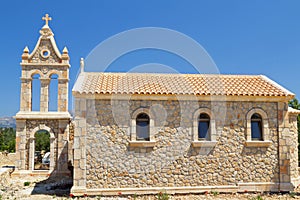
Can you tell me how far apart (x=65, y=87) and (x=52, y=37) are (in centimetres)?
297

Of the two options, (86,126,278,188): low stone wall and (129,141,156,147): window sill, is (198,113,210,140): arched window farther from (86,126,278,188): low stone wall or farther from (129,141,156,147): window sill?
(129,141,156,147): window sill

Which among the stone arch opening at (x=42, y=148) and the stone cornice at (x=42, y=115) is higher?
the stone cornice at (x=42, y=115)

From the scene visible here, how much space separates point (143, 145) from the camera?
11.3 m

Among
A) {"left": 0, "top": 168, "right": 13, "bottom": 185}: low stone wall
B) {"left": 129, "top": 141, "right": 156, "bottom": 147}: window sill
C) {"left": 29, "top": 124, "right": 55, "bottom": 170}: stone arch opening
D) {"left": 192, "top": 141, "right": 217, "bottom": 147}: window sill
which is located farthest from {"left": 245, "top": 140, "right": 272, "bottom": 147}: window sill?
{"left": 0, "top": 168, "right": 13, "bottom": 185}: low stone wall

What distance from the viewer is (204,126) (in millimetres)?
11906

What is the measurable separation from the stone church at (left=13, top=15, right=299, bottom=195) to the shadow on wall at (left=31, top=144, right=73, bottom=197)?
1.77 m

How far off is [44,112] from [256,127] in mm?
10644

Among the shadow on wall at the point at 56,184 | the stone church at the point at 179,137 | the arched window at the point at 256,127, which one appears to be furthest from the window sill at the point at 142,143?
the arched window at the point at 256,127

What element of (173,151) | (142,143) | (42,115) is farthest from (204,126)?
(42,115)

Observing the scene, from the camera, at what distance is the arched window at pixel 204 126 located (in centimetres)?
1183

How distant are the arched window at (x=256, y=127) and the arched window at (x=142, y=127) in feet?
13.7

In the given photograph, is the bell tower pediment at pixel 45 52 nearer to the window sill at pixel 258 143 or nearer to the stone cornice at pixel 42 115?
the stone cornice at pixel 42 115

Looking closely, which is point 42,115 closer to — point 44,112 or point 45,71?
point 44,112

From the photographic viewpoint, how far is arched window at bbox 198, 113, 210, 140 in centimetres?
1183
